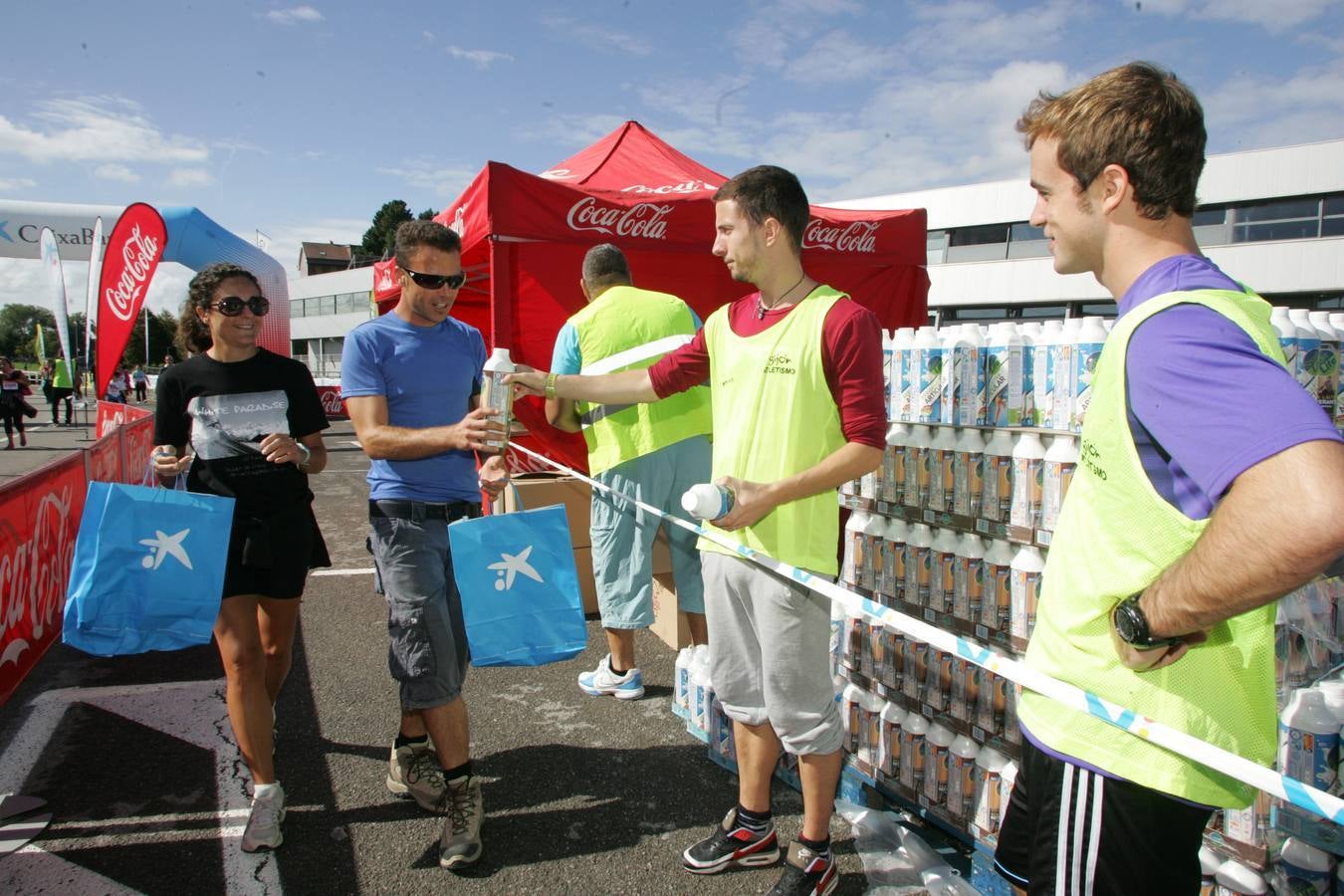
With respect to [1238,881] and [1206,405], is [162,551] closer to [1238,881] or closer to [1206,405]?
[1206,405]

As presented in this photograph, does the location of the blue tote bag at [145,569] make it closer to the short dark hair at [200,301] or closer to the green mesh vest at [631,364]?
the short dark hair at [200,301]

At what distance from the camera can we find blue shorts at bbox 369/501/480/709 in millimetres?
2777

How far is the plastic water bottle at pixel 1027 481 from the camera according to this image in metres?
2.54

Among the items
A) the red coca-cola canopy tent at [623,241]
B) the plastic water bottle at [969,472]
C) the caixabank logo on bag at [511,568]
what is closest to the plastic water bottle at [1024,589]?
the plastic water bottle at [969,472]

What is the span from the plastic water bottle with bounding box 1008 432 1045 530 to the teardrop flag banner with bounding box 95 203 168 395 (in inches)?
309

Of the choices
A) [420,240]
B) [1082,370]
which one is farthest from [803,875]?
[420,240]

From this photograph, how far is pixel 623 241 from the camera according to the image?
224 inches

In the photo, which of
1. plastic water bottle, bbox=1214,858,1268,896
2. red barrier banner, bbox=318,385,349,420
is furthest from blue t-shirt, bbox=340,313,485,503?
red barrier banner, bbox=318,385,349,420

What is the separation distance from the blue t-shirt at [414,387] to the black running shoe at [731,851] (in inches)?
59.6

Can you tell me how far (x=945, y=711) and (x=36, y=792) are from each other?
12.0 ft

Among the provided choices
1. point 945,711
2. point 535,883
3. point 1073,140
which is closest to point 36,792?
point 535,883

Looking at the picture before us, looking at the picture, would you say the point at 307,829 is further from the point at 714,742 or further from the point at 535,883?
the point at 714,742

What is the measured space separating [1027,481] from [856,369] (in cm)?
77

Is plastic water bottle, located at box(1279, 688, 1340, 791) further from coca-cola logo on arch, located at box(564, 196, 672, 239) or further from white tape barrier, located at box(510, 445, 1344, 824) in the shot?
coca-cola logo on arch, located at box(564, 196, 672, 239)
